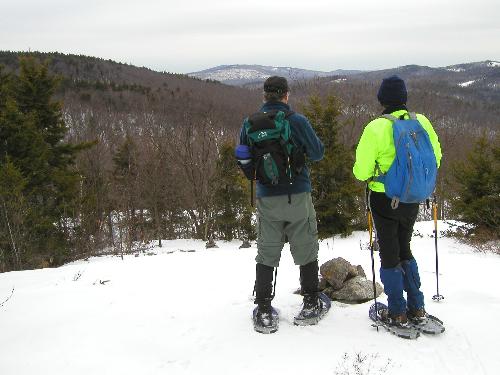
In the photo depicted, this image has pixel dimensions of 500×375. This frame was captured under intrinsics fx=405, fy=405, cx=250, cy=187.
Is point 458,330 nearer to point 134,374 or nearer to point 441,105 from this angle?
point 134,374

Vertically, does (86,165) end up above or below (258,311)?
below

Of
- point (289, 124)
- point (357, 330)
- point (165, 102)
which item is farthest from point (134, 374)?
point (165, 102)

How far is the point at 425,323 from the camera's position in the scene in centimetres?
357

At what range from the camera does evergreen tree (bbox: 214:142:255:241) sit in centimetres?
2166

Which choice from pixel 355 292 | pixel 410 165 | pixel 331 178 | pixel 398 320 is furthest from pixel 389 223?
pixel 331 178

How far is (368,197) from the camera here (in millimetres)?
3529

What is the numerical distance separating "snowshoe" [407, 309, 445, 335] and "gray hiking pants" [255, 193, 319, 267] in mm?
1014

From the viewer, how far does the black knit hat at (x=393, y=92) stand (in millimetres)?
3398

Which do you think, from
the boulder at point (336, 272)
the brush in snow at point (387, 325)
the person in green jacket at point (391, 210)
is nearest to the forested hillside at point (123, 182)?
the boulder at point (336, 272)

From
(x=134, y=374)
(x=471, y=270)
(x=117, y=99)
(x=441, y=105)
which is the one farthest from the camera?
(x=441, y=105)

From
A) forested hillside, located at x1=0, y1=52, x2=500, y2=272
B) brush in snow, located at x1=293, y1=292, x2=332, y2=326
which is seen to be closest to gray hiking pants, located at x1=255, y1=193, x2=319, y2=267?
brush in snow, located at x1=293, y1=292, x2=332, y2=326

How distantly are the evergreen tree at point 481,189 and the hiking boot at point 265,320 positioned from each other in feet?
33.9

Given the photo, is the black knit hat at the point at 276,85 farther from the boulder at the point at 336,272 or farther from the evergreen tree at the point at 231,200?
the evergreen tree at the point at 231,200

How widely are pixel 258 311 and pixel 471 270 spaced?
13.8 ft
